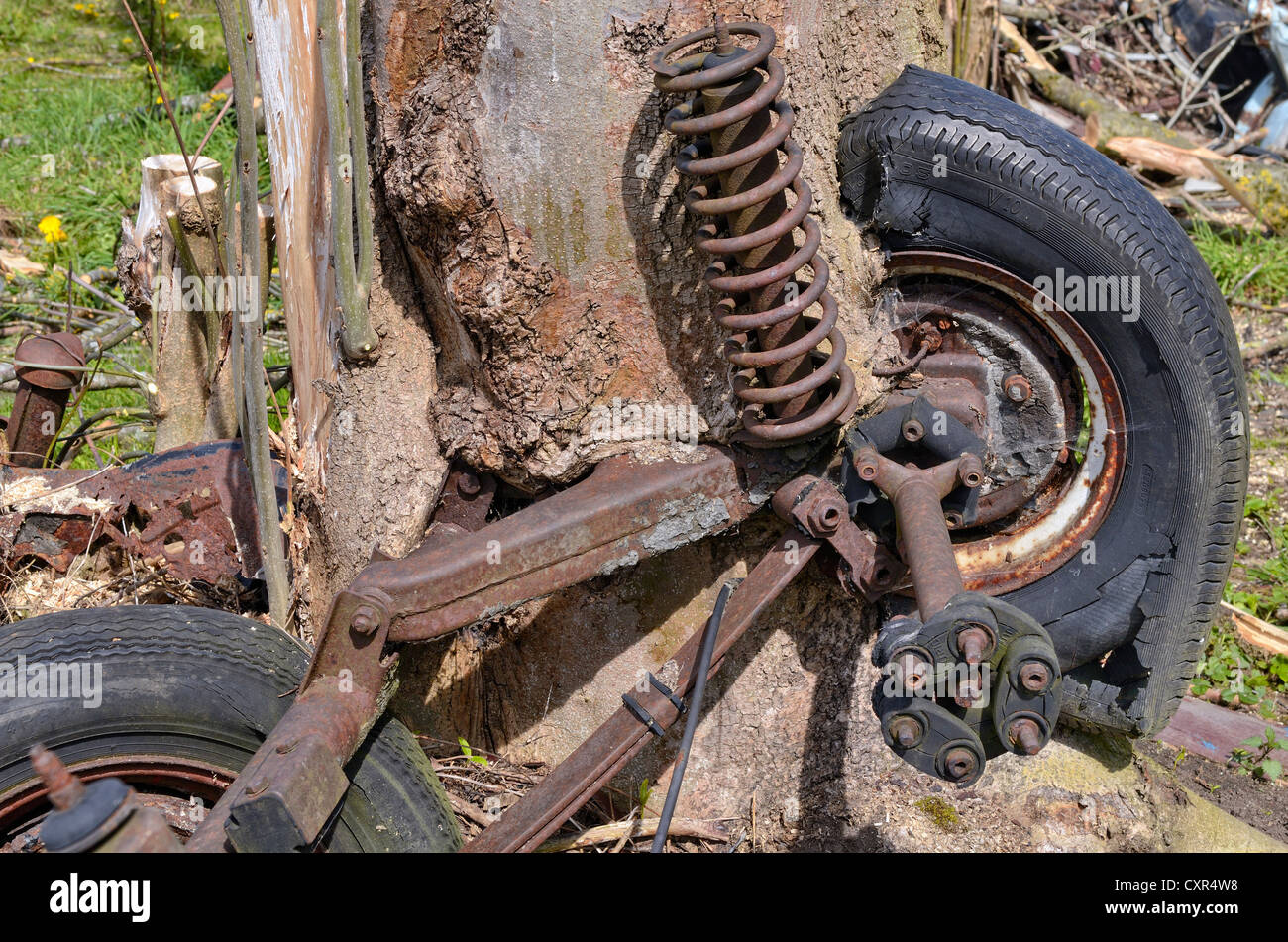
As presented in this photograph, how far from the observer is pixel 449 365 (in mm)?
2543

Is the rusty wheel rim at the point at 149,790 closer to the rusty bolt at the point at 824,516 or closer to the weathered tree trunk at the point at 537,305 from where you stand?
the weathered tree trunk at the point at 537,305

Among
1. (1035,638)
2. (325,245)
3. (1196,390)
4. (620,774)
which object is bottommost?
(620,774)

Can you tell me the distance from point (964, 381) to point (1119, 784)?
113 centimetres

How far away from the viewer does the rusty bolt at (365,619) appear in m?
2.07

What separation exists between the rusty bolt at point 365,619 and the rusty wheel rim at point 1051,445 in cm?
137

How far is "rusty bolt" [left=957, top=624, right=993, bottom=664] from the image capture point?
179cm

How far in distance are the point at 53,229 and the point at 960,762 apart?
521 centimetres

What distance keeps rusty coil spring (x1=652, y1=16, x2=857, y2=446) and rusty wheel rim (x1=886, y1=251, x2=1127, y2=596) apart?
15.3 inches

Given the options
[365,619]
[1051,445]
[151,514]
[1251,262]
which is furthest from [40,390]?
[1251,262]

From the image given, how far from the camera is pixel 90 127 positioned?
6230mm

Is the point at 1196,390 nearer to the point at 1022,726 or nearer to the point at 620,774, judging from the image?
the point at 1022,726
